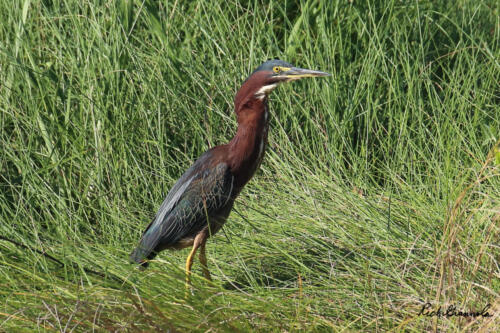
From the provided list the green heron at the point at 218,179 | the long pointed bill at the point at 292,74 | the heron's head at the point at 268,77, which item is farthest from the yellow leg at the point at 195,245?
the long pointed bill at the point at 292,74

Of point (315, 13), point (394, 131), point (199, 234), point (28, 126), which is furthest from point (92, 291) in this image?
point (315, 13)

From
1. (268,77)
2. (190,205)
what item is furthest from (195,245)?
(268,77)

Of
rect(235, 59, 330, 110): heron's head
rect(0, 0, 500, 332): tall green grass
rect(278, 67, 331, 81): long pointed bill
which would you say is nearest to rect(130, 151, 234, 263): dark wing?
rect(0, 0, 500, 332): tall green grass

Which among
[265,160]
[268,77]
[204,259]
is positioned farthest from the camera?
[265,160]

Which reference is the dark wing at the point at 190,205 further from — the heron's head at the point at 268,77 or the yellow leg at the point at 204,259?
the heron's head at the point at 268,77

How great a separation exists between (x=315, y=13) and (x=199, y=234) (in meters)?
1.69

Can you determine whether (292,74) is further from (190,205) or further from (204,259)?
(204,259)

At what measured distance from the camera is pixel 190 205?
136 inches

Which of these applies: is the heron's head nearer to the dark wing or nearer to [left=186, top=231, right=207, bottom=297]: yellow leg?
the dark wing

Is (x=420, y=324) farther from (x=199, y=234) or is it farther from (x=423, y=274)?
(x=199, y=234)

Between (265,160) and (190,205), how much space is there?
2.24 feet

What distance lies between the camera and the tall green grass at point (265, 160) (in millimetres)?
2822

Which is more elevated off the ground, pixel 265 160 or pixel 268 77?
pixel 268 77

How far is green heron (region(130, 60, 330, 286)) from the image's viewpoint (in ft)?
11.1
